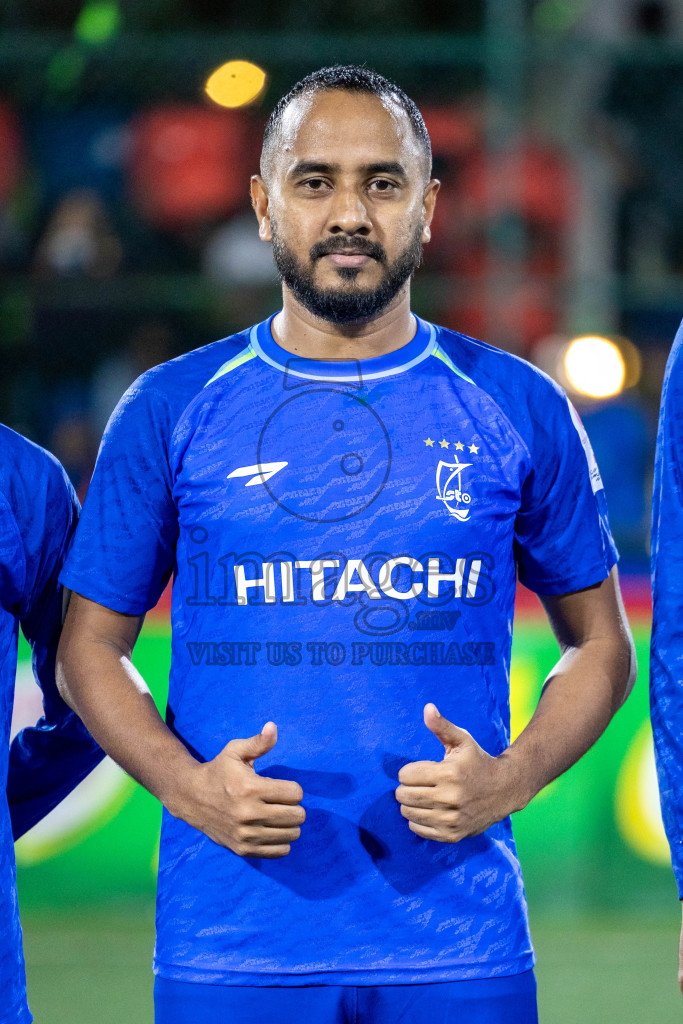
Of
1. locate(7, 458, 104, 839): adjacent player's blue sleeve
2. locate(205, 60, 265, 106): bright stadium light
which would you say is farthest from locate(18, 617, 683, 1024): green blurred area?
locate(205, 60, 265, 106): bright stadium light

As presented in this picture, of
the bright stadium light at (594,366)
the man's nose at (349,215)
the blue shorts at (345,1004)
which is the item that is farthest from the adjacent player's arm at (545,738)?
the bright stadium light at (594,366)

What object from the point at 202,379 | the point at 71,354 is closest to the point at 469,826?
the point at 202,379

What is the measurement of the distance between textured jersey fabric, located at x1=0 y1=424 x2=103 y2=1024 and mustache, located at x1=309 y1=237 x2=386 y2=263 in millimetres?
515

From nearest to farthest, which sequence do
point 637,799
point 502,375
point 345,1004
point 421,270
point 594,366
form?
point 345,1004, point 502,375, point 637,799, point 594,366, point 421,270

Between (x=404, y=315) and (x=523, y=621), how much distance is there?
2.75 metres

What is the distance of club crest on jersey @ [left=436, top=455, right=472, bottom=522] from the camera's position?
1883mm

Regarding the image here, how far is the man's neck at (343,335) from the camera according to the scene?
1985 mm

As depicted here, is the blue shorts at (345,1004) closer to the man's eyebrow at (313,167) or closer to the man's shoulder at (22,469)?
the man's shoulder at (22,469)

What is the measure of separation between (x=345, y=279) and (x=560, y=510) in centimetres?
46

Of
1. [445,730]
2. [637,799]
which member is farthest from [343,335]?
[637,799]

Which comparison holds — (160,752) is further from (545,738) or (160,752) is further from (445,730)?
(545,738)

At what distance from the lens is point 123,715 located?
1826mm

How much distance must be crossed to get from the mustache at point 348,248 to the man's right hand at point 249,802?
26.6 inches

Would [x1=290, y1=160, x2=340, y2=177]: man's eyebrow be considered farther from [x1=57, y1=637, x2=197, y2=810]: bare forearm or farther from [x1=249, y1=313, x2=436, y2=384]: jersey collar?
[x1=57, y1=637, x2=197, y2=810]: bare forearm
